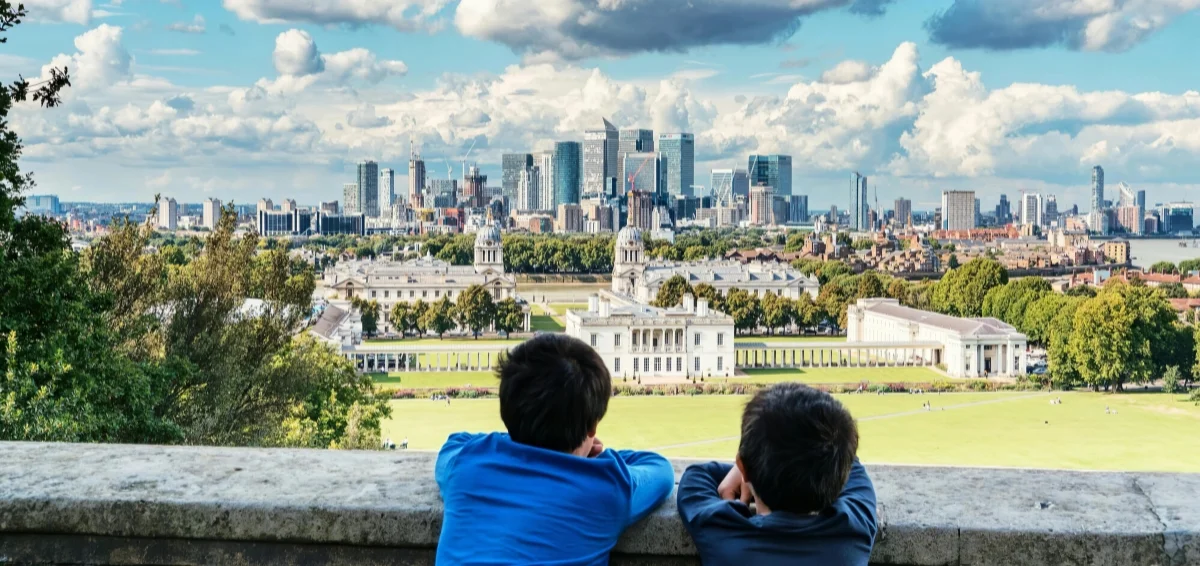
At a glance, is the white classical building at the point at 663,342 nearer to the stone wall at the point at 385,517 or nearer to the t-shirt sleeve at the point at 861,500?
the stone wall at the point at 385,517

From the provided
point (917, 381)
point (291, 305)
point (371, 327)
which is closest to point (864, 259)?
point (371, 327)

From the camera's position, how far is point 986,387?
47469mm

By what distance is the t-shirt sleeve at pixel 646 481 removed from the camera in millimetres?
3039

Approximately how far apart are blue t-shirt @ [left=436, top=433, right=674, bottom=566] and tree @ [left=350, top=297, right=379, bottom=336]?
65.1 meters

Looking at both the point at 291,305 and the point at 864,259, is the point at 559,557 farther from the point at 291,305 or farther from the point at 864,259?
the point at 864,259

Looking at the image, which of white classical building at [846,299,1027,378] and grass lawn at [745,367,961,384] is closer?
grass lawn at [745,367,961,384]

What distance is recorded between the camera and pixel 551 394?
3004 mm

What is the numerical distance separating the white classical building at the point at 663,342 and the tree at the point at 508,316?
10.8 metres

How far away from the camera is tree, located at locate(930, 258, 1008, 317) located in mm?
72000

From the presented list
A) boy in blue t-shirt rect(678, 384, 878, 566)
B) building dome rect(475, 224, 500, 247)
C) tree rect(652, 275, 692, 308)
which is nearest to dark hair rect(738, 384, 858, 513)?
boy in blue t-shirt rect(678, 384, 878, 566)

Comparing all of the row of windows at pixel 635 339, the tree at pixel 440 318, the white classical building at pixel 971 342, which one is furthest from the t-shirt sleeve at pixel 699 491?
the tree at pixel 440 318

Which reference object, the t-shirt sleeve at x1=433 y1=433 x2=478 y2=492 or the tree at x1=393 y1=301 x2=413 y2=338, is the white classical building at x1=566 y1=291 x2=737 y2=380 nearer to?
the tree at x1=393 y1=301 x2=413 y2=338

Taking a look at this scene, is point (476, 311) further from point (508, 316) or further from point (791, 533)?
point (791, 533)

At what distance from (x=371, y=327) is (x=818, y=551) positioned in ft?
220
